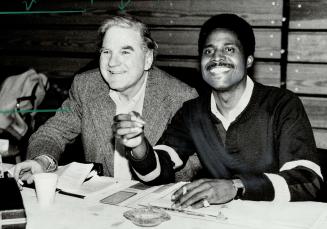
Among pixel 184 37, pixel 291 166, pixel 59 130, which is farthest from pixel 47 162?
pixel 184 37

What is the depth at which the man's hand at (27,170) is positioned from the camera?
236 centimetres

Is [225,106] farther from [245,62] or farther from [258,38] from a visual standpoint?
[258,38]

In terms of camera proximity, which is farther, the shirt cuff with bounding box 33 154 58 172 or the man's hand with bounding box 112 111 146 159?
the shirt cuff with bounding box 33 154 58 172

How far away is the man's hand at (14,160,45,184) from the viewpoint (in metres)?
2.36

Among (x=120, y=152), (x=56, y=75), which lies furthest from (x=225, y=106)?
(x=56, y=75)

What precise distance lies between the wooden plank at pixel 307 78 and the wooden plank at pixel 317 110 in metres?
0.07

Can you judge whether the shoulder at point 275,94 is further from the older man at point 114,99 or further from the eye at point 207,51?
the older man at point 114,99

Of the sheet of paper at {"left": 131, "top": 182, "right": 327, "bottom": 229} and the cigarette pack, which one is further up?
the cigarette pack

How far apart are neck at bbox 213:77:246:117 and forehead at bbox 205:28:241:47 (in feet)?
0.76

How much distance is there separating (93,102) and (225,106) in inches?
34.1

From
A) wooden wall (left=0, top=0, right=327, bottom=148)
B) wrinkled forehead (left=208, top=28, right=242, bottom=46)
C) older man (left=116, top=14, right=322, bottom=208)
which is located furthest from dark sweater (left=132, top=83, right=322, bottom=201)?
wooden wall (left=0, top=0, right=327, bottom=148)

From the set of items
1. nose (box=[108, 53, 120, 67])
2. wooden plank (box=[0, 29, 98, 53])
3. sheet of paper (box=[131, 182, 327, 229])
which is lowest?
sheet of paper (box=[131, 182, 327, 229])

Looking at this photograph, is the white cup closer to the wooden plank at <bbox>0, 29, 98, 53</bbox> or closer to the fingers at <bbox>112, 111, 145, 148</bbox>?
the fingers at <bbox>112, 111, 145, 148</bbox>

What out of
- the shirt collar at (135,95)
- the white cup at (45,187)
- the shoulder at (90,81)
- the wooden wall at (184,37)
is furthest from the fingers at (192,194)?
the wooden wall at (184,37)
